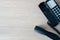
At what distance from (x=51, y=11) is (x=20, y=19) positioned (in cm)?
18

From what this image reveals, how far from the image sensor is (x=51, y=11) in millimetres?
1399

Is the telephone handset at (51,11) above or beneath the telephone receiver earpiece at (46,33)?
above

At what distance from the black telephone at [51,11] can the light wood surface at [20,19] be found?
0.9 inches

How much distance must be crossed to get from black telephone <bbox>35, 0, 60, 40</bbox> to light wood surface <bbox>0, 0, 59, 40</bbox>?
23 mm

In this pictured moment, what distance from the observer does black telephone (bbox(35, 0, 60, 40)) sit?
4.56ft

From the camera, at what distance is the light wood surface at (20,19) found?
1383 mm

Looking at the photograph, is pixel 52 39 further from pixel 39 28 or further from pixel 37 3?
pixel 37 3

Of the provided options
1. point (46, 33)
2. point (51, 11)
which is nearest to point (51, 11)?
point (51, 11)

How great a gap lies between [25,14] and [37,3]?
0.30ft

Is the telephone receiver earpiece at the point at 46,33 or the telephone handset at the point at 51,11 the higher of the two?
the telephone handset at the point at 51,11

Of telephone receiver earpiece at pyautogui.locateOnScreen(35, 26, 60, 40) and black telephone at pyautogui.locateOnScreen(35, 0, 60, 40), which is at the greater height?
black telephone at pyautogui.locateOnScreen(35, 0, 60, 40)

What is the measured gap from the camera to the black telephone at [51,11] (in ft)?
4.56

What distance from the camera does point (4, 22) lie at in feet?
4.60

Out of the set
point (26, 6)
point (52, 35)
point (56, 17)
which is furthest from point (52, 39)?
point (26, 6)
